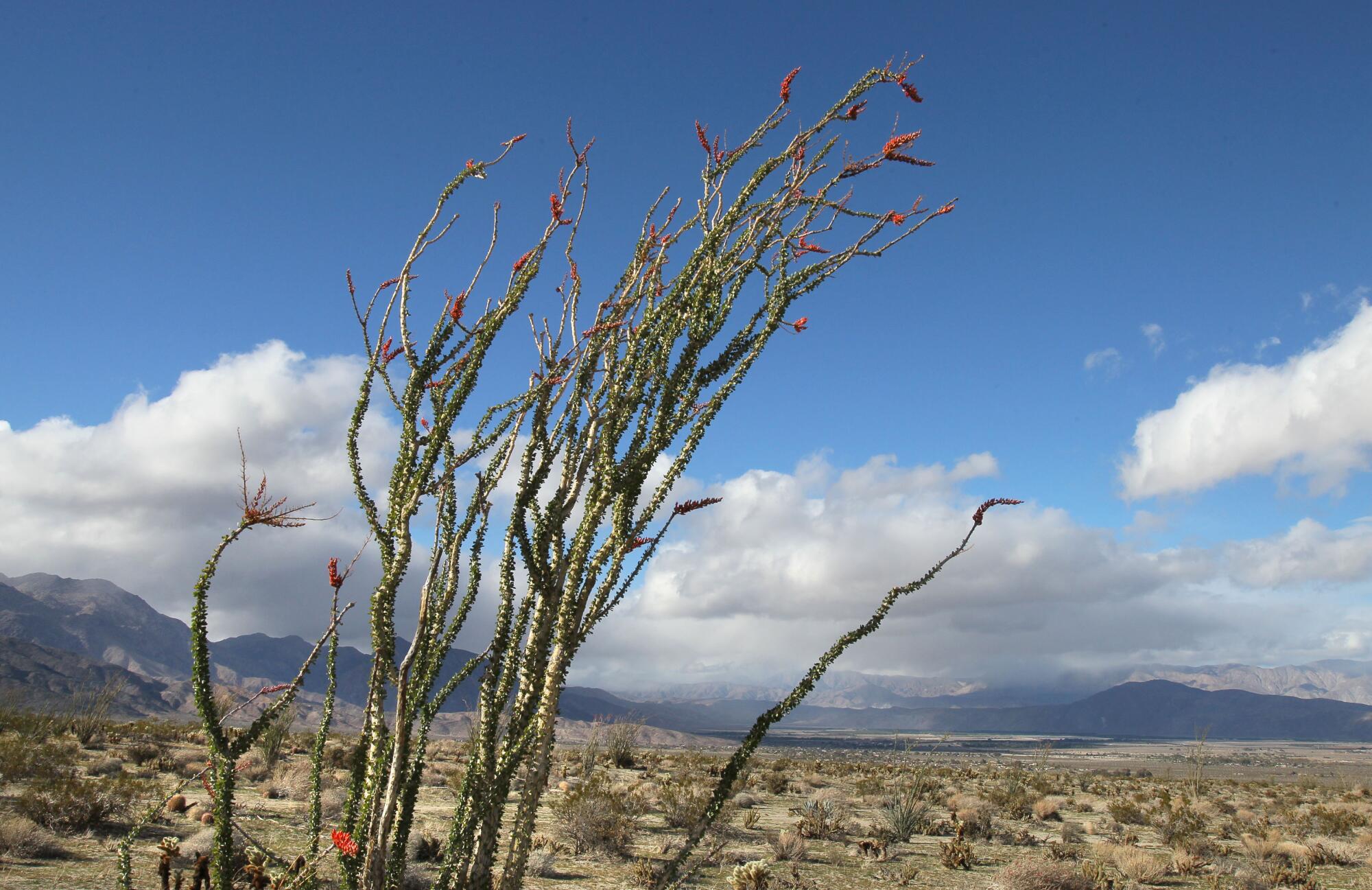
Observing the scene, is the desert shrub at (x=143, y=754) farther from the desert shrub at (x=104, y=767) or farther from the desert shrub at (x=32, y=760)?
the desert shrub at (x=32, y=760)

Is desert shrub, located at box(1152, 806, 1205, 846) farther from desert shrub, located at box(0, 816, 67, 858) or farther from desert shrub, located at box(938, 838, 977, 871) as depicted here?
desert shrub, located at box(0, 816, 67, 858)

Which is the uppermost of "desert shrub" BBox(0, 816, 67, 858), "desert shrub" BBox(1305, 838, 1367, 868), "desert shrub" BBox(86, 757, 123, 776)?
"desert shrub" BBox(0, 816, 67, 858)

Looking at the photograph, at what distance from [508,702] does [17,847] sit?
885cm

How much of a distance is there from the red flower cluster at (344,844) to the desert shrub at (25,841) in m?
8.69

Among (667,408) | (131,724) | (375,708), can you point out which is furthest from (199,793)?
(131,724)

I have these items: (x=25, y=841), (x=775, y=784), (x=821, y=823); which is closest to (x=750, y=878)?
(x=821, y=823)

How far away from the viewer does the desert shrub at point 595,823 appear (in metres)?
10.7

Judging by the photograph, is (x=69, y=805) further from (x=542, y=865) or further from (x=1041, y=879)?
(x=1041, y=879)

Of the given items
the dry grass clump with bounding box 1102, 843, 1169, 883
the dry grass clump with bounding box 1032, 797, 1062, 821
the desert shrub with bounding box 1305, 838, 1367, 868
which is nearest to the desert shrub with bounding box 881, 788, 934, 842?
the dry grass clump with bounding box 1102, 843, 1169, 883

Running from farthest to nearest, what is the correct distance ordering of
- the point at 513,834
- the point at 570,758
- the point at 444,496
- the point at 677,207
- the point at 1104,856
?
1. the point at 570,758
2. the point at 1104,856
3. the point at 677,207
4. the point at 444,496
5. the point at 513,834

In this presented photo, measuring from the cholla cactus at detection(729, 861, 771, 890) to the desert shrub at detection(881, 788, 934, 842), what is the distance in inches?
181

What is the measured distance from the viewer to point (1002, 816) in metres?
17.5

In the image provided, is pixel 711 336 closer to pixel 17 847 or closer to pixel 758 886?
pixel 758 886

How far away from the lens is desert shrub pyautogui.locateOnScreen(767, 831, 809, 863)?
35.2 feet
